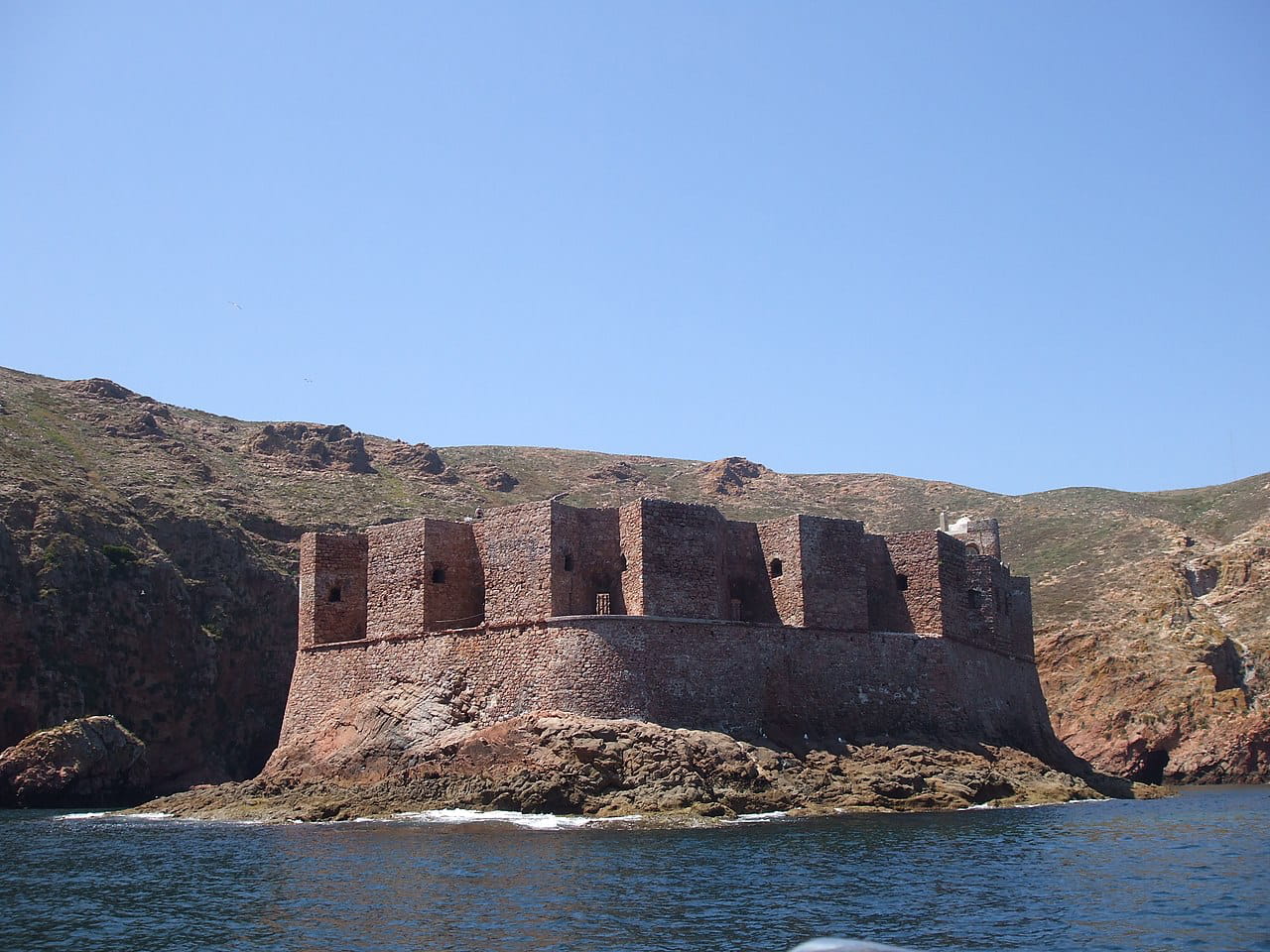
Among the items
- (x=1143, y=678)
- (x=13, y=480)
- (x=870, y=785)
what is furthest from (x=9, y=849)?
(x=1143, y=678)

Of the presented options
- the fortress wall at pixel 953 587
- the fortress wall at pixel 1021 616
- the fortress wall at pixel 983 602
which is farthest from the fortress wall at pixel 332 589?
the fortress wall at pixel 1021 616

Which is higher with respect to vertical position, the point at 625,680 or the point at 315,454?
the point at 315,454

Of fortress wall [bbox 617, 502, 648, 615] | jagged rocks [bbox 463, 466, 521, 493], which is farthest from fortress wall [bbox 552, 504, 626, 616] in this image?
jagged rocks [bbox 463, 466, 521, 493]

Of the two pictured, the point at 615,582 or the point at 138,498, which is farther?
the point at 138,498

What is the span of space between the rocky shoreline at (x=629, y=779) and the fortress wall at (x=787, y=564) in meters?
4.14

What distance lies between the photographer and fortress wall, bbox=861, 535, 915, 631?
3931 centimetres

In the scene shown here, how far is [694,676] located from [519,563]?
554cm

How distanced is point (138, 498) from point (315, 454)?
17092mm

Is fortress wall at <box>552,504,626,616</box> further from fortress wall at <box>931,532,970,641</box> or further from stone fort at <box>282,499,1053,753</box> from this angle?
fortress wall at <box>931,532,970,641</box>

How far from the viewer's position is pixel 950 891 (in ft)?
69.3

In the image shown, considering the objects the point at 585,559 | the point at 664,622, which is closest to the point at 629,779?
the point at 664,622

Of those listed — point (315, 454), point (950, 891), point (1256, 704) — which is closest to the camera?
point (950, 891)

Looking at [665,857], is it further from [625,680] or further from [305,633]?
[305,633]

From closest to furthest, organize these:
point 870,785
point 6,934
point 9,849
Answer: point 6,934 < point 9,849 < point 870,785
